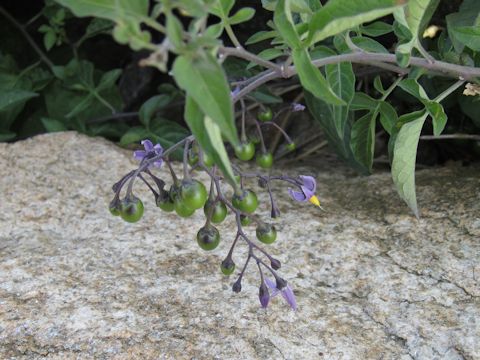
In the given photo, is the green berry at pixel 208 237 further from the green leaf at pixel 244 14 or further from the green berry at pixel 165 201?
the green leaf at pixel 244 14

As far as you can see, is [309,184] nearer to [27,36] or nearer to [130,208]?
[130,208]

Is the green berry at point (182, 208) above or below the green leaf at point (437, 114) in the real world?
below

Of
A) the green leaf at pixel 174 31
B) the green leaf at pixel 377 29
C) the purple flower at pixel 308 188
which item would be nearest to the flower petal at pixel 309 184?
the purple flower at pixel 308 188

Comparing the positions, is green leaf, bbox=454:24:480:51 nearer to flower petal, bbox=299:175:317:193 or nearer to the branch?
the branch

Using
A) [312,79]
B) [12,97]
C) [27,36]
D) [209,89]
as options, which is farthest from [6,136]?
[209,89]

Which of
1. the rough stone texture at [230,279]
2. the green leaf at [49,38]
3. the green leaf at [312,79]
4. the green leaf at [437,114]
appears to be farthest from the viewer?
the green leaf at [49,38]

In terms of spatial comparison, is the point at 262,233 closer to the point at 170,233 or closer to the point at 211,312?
the point at 211,312

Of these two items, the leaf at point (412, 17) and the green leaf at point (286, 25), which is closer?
the green leaf at point (286, 25)
